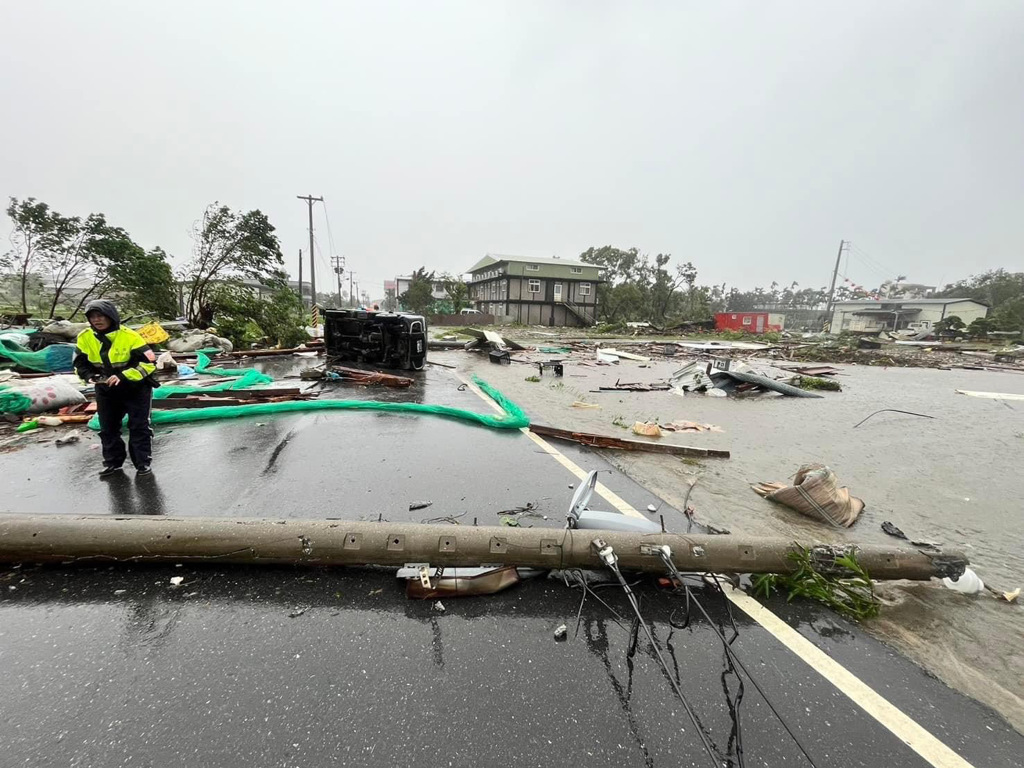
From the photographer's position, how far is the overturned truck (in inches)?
432

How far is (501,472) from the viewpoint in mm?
4352

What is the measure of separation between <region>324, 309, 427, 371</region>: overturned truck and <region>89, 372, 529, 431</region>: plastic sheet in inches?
169

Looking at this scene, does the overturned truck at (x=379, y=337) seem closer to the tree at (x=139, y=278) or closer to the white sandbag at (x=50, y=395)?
the white sandbag at (x=50, y=395)

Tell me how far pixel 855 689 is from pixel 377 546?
2441mm

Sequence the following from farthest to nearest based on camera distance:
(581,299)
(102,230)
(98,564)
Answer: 1. (581,299)
2. (102,230)
3. (98,564)

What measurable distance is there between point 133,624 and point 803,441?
7903 millimetres

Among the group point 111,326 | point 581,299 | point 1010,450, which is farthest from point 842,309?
point 111,326

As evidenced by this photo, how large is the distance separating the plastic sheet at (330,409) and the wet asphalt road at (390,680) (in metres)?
3.62

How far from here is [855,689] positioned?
187 cm

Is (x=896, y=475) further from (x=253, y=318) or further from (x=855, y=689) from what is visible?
(x=253, y=318)

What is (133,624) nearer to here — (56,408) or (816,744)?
(816,744)

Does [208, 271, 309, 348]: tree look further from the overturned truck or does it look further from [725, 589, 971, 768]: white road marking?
[725, 589, 971, 768]: white road marking

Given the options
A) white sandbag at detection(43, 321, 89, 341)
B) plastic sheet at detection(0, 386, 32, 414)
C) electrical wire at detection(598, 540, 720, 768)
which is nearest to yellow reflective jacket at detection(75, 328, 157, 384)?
plastic sheet at detection(0, 386, 32, 414)

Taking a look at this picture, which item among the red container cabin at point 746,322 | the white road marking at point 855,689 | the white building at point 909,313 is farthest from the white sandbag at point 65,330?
the white building at point 909,313
